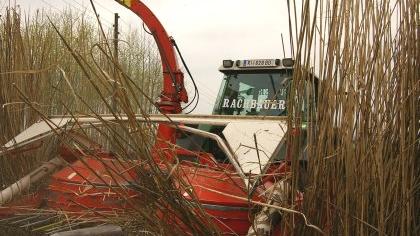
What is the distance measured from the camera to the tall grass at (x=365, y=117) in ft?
5.63

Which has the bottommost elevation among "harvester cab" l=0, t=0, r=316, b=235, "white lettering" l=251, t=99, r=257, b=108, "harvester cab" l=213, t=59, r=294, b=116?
"harvester cab" l=0, t=0, r=316, b=235

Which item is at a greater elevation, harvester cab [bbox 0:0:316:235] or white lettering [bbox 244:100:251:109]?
white lettering [bbox 244:100:251:109]

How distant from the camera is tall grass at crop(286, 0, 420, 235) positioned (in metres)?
1.71

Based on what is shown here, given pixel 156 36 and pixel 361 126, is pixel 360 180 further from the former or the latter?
pixel 156 36

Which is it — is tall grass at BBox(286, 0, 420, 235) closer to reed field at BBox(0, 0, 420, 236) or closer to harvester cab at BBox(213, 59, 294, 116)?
reed field at BBox(0, 0, 420, 236)

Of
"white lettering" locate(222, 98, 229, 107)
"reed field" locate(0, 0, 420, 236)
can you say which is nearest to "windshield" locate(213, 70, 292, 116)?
"white lettering" locate(222, 98, 229, 107)

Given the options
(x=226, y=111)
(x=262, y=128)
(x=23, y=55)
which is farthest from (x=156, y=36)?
(x=262, y=128)

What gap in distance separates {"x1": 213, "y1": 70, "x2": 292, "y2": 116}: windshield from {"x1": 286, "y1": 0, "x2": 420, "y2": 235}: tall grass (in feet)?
10.7

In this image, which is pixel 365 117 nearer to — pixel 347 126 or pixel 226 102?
pixel 347 126

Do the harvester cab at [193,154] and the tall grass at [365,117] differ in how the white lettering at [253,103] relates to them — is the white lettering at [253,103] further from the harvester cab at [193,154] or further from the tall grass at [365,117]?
the tall grass at [365,117]

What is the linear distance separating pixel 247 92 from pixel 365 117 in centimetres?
367

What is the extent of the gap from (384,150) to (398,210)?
20 centimetres

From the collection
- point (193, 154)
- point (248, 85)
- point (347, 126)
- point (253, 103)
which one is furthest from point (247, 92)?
point (347, 126)

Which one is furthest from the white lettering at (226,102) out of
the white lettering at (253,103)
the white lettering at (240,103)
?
the white lettering at (253,103)
